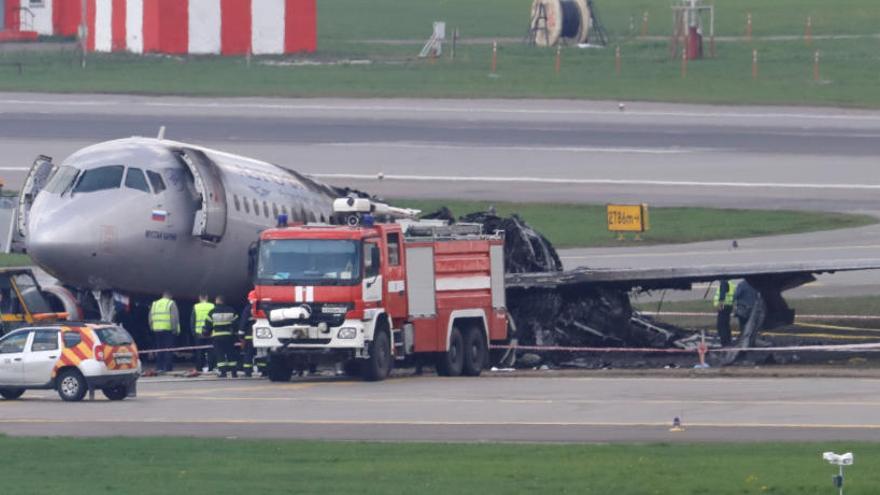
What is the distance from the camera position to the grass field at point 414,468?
70.2 ft

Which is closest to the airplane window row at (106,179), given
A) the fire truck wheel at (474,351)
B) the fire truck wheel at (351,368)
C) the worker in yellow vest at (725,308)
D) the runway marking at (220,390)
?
the runway marking at (220,390)

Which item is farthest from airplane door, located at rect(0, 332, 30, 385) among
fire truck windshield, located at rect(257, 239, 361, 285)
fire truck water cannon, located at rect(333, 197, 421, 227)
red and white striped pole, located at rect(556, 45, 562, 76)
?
red and white striped pole, located at rect(556, 45, 562, 76)

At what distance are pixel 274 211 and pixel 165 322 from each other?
12.4 ft

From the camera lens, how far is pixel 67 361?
31734mm

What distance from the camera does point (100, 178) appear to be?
37.2 metres

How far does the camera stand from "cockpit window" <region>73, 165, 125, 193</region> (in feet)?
121

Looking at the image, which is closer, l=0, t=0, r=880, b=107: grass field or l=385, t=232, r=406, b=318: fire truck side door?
l=385, t=232, r=406, b=318: fire truck side door

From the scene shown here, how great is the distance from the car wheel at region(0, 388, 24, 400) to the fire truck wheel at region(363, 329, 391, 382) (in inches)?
259

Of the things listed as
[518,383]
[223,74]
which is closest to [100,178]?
[518,383]

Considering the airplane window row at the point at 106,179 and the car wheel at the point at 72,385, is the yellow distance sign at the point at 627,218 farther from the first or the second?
the car wheel at the point at 72,385

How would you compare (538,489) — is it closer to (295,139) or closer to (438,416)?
(438,416)

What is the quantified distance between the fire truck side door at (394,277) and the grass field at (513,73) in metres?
54.6

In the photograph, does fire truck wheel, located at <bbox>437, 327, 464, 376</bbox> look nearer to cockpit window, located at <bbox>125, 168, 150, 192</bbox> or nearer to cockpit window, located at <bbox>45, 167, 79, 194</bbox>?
cockpit window, located at <bbox>125, 168, 150, 192</bbox>

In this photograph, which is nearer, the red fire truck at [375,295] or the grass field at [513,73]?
the red fire truck at [375,295]
